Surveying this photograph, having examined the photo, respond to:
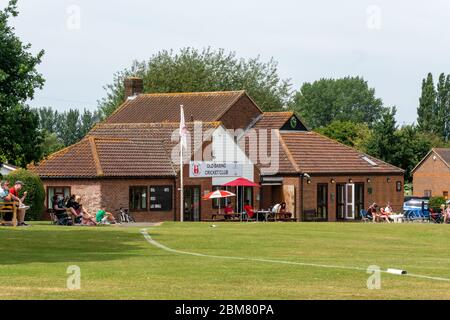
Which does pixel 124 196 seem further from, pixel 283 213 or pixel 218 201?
pixel 283 213

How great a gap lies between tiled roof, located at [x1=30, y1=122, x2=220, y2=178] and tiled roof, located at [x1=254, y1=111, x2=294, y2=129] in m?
6.37

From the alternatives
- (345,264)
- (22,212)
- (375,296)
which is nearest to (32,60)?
(22,212)

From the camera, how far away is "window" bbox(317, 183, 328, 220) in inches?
2975

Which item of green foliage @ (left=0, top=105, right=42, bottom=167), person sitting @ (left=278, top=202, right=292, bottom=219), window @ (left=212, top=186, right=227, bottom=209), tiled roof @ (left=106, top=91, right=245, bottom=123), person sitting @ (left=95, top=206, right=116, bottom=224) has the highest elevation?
tiled roof @ (left=106, top=91, right=245, bottom=123)

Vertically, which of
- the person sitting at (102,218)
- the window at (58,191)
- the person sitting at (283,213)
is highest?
the window at (58,191)

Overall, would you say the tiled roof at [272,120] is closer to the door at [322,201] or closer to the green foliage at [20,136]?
the door at [322,201]

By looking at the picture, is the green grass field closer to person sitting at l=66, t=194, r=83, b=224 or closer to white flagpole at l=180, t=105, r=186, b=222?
person sitting at l=66, t=194, r=83, b=224

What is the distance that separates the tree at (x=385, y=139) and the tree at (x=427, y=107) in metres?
42.5

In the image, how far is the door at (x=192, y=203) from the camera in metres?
69.9

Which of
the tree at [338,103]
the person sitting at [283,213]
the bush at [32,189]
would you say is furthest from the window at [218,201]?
the tree at [338,103]

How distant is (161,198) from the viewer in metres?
68.4

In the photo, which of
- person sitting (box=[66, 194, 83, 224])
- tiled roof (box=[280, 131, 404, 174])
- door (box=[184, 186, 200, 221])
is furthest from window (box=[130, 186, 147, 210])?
person sitting (box=[66, 194, 83, 224])

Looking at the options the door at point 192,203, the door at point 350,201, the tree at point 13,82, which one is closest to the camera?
the tree at point 13,82
